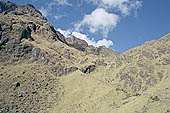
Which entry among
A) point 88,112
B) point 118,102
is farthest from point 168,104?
point 88,112

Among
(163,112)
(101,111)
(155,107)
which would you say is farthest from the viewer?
(101,111)

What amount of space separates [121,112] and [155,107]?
24460 mm

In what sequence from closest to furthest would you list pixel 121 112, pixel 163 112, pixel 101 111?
1. pixel 163 112
2. pixel 121 112
3. pixel 101 111

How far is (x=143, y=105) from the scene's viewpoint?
559ft

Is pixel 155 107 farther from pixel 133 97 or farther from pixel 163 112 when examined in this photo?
pixel 133 97

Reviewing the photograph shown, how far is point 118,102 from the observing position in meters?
196

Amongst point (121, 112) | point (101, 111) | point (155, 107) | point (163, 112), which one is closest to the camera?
point (163, 112)

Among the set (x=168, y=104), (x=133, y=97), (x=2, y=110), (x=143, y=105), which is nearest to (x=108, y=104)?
(x=133, y=97)

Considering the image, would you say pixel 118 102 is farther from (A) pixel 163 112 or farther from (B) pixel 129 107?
(A) pixel 163 112

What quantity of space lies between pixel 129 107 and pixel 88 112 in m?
38.6

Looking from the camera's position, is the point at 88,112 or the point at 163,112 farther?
the point at 88,112

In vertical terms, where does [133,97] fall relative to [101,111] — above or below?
above

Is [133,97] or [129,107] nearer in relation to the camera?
[129,107]

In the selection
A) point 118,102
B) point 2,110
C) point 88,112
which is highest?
point 118,102
